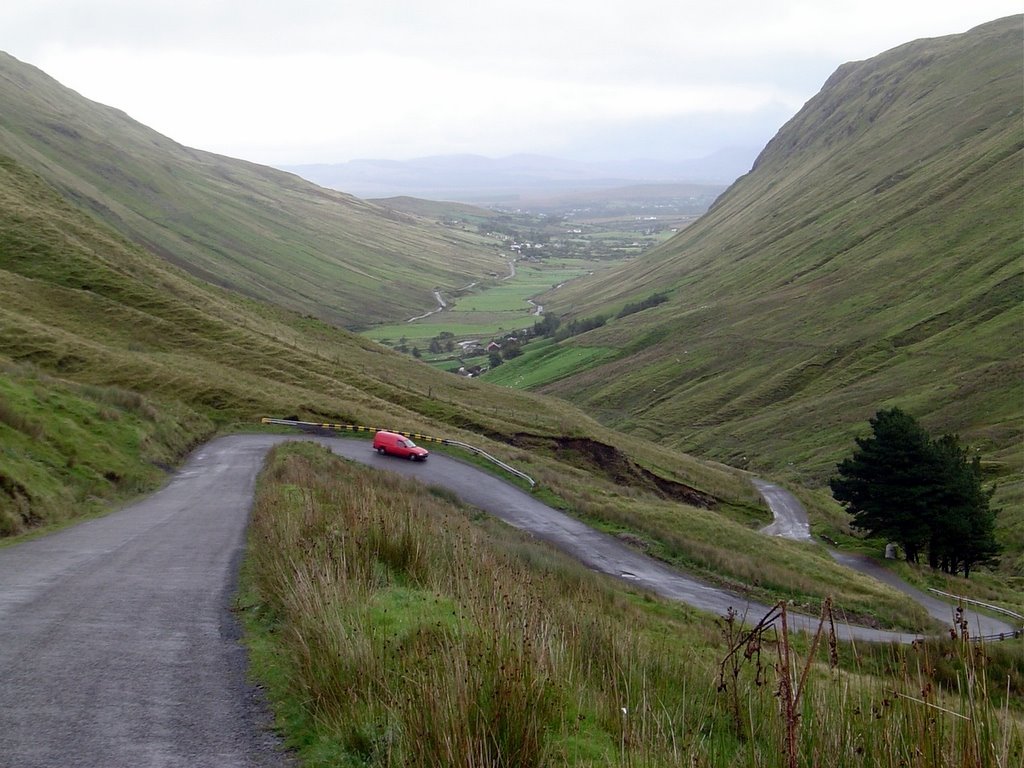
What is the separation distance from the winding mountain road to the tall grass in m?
0.46

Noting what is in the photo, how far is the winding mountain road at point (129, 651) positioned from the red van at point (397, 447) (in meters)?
17.2

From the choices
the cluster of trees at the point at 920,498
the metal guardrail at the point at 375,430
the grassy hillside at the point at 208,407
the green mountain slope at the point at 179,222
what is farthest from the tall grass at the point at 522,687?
A: the green mountain slope at the point at 179,222

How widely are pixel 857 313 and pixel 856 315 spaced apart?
1.68 ft

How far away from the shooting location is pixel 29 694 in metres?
6.74

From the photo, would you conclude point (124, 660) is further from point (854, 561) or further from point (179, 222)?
point (179, 222)

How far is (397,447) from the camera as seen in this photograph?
36.0 m

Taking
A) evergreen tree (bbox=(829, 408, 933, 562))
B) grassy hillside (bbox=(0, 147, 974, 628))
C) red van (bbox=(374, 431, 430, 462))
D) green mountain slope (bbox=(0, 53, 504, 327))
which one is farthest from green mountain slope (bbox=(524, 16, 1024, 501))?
green mountain slope (bbox=(0, 53, 504, 327))

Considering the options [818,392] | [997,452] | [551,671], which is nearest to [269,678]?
[551,671]

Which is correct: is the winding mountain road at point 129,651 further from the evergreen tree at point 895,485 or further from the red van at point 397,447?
the evergreen tree at point 895,485

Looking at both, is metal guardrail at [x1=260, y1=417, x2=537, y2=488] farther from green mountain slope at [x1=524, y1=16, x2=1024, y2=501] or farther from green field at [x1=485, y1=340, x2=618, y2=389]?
green field at [x1=485, y1=340, x2=618, y2=389]

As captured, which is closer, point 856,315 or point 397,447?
point 397,447

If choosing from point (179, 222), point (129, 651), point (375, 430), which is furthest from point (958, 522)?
point (179, 222)

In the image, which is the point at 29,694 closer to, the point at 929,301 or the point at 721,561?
the point at 721,561

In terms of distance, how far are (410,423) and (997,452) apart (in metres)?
51.6
